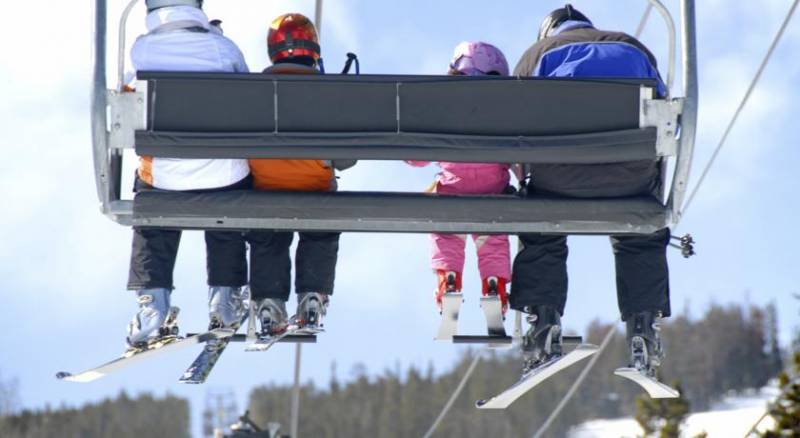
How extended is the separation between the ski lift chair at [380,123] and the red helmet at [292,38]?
1.19 feet

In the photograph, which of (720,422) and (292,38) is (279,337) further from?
(720,422)

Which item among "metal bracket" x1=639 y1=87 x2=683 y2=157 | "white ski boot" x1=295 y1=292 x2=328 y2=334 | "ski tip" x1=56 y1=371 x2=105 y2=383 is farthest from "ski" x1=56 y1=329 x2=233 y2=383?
"metal bracket" x1=639 y1=87 x2=683 y2=157

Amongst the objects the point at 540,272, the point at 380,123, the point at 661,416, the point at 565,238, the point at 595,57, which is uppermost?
the point at 595,57

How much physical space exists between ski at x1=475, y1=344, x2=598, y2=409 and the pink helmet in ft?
3.68

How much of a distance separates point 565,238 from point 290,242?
1.09 m

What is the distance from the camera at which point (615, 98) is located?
648 centimetres

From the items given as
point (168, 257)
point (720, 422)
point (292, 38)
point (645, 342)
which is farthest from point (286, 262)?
point (720, 422)

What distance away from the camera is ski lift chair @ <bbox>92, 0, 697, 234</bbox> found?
639 cm

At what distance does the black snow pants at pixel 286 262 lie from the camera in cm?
703

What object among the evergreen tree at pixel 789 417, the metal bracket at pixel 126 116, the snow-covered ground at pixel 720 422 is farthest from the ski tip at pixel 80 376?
the snow-covered ground at pixel 720 422

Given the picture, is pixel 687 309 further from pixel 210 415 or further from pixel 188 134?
pixel 188 134

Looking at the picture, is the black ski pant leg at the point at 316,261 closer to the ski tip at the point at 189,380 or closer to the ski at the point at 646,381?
the ski tip at the point at 189,380

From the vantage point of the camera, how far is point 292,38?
6.72 meters

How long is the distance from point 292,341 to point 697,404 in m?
50.5
